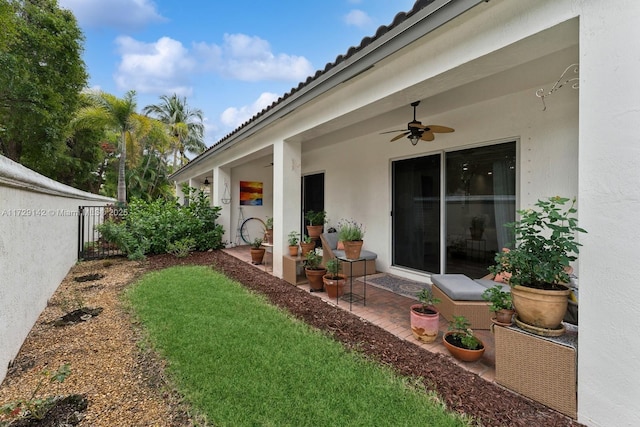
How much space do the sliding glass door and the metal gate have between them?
7.39m

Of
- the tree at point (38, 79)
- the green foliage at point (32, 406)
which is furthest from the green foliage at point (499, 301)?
the tree at point (38, 79)

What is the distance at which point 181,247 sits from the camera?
7469 millimetres

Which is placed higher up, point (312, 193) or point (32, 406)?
point (312, 193)

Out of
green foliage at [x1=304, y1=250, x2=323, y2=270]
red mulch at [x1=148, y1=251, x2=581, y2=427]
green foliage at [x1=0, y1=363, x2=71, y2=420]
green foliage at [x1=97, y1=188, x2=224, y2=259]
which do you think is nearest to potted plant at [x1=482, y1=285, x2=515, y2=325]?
red mulch at [x1=148, y1=251, x2=581, y2=427]

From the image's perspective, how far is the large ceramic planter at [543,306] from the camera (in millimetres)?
1934

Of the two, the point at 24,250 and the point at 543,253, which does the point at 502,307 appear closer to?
the point at 543,253

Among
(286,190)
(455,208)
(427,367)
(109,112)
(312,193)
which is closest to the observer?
(427,367)

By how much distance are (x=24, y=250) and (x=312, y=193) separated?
5946 millimetres

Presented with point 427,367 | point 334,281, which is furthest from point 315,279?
point 427,367

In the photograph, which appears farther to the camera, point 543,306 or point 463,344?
point 463,344

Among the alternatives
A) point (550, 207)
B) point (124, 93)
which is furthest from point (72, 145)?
point (550, 207)

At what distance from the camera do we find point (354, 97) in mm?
3400

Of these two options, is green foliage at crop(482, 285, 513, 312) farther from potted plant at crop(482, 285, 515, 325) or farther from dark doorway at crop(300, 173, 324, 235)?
dark doorway at crop(300, 173, 324, 235)

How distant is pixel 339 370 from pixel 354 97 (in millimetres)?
2924
